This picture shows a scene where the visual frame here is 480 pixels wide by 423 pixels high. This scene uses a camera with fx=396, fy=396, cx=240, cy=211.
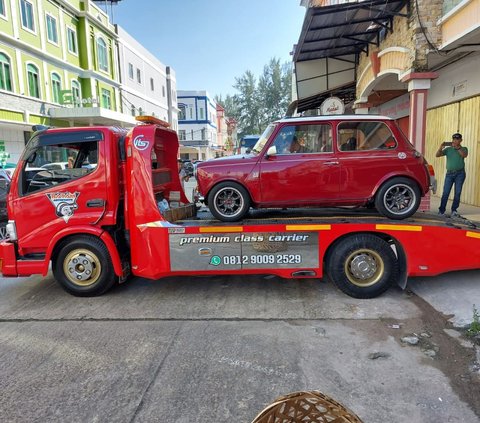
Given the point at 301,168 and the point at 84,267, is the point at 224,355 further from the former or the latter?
the point at 301,168

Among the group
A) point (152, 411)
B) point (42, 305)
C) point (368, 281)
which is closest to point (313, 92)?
point (368, 281)

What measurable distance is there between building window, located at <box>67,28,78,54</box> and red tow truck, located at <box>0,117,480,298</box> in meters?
24.3

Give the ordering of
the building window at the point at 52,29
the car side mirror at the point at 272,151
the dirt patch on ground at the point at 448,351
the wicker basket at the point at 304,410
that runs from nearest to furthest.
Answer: the wicker basket at the point at 304,410 < the dirt patch on ground at the point at 448,351 < the car side mirror at the point at 272,151 < the building window at the point at 52,29

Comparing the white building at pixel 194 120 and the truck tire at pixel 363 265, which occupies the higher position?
the white building at pixel 194 120

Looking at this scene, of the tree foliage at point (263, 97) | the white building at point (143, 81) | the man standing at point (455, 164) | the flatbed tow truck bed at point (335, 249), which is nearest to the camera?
the flatbed tow truck bed at point (335, 249)

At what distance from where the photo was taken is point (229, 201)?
5562mm

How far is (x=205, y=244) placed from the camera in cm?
516

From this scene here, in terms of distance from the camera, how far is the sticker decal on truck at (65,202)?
5310 mm

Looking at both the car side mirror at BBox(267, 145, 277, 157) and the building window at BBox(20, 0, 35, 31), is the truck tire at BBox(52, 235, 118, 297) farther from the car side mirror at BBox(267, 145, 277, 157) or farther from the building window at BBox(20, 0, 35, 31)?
the building window at BBox(20, 0, 35, 31)

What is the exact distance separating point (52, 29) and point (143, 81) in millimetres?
13999

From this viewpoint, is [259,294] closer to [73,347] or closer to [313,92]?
[73,347]

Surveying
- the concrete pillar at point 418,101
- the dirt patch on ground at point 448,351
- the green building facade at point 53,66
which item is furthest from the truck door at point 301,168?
the green building facade at point 53,66

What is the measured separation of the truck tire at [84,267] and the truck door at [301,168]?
2350mm

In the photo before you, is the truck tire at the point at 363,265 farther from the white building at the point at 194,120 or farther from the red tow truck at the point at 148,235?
the white building at the point at 194,120
